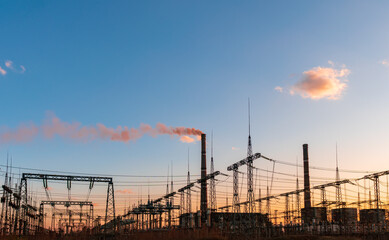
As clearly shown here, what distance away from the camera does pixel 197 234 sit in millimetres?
34094

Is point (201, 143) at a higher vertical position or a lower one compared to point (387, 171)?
higher

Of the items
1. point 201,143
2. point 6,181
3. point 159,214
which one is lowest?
point 159,214

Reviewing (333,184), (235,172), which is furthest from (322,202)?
(235,172)

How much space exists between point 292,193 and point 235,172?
84.9ft

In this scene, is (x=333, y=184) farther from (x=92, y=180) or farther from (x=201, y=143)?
(x=92, y=180)

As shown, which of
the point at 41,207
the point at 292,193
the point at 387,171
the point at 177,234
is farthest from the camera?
the point at 292,193

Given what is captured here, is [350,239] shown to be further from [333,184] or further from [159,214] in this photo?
[159,214]

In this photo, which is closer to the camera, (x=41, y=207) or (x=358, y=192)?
(x=41, y=207)

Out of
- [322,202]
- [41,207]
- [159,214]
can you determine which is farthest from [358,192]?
[41,207]

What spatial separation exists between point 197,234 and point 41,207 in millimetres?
45642

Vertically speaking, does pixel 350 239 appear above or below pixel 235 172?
below

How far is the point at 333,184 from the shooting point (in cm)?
6556

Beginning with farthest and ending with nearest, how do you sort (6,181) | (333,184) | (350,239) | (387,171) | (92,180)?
(333,184) → (387,171) → (92,180) → (6,181) → (350,239)

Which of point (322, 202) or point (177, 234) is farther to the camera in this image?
point (322, 202)
